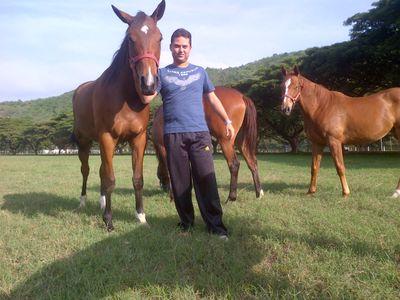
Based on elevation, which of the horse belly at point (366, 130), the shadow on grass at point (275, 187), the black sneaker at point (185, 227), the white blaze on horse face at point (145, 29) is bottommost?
Result: the shadow on grass at point (275, 187)

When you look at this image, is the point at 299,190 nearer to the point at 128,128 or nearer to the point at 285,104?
A: the point at 285,104

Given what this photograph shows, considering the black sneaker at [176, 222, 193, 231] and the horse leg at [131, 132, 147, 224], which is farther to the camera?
the horse leg at [131, 132, 147, 224]

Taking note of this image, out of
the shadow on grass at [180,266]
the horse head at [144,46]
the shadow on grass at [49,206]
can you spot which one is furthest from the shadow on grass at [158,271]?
the horse head at [144,46]

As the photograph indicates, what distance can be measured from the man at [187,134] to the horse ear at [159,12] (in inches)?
22.4

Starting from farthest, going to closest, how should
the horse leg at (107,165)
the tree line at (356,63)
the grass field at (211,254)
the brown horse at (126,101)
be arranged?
the tree line at (356,63)
the horse leg at (107,165)
the brown horse at (126,101)
the grass field at (211,254)

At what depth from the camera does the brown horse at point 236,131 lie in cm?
660

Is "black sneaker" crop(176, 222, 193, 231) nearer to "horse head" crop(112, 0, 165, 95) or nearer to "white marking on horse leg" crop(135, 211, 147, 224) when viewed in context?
"white marking on horse leg" crop(135, 211, 147, 224)

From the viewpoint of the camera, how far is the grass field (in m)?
2.77

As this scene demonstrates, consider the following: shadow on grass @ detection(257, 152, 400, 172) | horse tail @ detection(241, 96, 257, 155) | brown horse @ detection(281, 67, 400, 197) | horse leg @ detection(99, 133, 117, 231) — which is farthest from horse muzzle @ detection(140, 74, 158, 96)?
shadow on grass @ detection(257, 152, 400, 172)

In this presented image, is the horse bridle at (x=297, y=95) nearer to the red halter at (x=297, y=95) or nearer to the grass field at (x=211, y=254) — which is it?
the red halter at (x=297, y=95)

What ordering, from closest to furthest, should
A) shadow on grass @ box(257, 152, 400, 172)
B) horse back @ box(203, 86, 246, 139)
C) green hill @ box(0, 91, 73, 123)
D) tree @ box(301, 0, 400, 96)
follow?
1. horse back @ box(203, 86, 246, 139)
2. shadow on grass @ box(257, 152, 400, 172)
3. tree @ box(301, 0, 400, 96)
4. green hill @ box(0, 91, 73, 123)

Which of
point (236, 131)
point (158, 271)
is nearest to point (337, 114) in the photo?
point (236, 131)

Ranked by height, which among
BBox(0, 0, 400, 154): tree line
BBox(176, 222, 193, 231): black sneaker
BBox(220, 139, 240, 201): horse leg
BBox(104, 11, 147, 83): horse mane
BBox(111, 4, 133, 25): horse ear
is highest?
BBox(0, 0, 400, 154): tree line

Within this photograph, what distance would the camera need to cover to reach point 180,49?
13.9 ft
